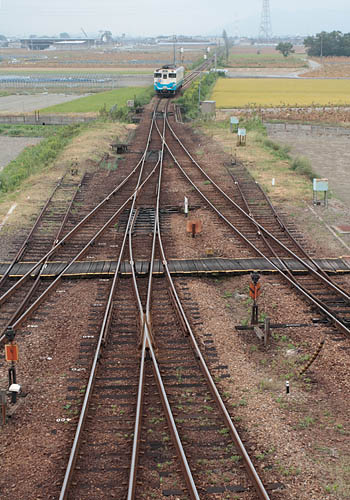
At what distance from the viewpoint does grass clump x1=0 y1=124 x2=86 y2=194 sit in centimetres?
2711

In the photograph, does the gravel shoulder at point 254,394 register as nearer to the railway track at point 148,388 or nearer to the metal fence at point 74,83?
the railway track at point 148,388

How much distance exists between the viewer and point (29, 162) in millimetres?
32469

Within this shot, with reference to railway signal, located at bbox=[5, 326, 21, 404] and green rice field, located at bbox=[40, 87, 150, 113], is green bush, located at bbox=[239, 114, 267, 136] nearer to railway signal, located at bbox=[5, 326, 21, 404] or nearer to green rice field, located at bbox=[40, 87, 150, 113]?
green rice field, located at bbox=[40, 87, 150, 113]

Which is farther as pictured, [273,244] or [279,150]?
[279,150]

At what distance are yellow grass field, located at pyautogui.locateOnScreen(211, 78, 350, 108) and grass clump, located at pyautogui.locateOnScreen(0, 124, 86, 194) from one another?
24.0 meters

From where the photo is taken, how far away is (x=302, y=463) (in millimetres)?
7961

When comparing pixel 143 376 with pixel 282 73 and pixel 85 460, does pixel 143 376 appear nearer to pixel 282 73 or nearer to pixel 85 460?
pixel 85 460

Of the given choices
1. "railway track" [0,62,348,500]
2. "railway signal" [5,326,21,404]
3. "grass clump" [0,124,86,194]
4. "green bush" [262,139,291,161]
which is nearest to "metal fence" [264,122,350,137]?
"green bush" [262,139,291,161]

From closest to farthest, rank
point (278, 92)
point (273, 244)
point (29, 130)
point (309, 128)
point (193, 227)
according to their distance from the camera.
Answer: point (273, 244), point (193, 227), point (309, 128), point (29, 130), point (278, 92)

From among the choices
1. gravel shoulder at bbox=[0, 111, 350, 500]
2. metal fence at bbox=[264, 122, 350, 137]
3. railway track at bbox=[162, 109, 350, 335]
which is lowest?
gravel shoulder at bbox=[0, 111, 350, 500]

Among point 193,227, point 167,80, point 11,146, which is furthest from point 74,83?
point 193,227

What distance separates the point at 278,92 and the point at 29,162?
50138mm

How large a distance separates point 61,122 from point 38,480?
49.2 meters

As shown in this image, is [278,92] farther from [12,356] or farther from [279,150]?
[12,356]
